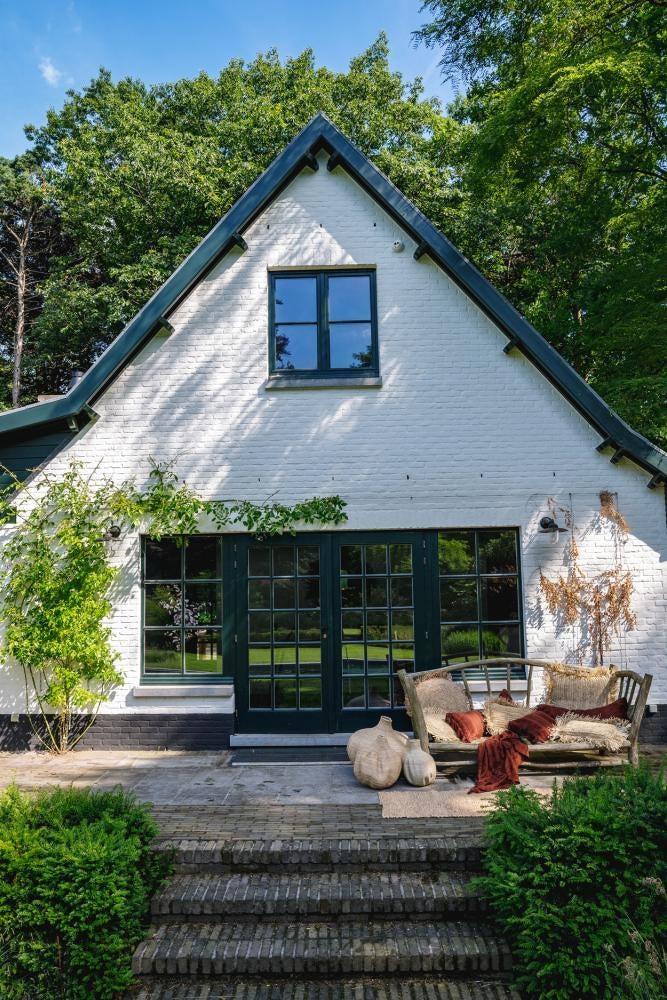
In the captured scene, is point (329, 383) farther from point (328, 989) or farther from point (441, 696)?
point (328, 989)

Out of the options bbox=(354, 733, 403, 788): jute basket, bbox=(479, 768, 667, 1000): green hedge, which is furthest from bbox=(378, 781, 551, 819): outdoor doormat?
bbox=(479, 768, 667, 1000): green hedge

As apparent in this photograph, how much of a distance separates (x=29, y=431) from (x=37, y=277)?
18096 mm

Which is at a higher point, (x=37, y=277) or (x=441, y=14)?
(x=37, y=277)

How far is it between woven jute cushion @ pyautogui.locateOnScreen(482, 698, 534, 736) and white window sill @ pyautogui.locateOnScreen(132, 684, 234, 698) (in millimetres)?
2699

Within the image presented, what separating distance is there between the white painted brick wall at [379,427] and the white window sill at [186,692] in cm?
15

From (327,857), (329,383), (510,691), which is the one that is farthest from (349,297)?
(327,857)

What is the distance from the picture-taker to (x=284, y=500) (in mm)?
7488

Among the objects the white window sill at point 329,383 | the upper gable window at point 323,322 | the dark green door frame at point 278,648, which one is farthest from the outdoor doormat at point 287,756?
the upper gable window at point 323,322

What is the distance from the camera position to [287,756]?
22.6 feet

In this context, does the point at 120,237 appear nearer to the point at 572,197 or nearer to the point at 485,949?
the point at 572,197

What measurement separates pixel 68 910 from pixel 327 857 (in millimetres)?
1625

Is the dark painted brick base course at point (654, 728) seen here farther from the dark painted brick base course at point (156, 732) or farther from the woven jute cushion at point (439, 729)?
the woven jute cushion at point (439, 729)

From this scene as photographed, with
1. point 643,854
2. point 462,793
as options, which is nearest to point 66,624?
point 462,793

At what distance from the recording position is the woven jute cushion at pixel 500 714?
6410 millimetres
